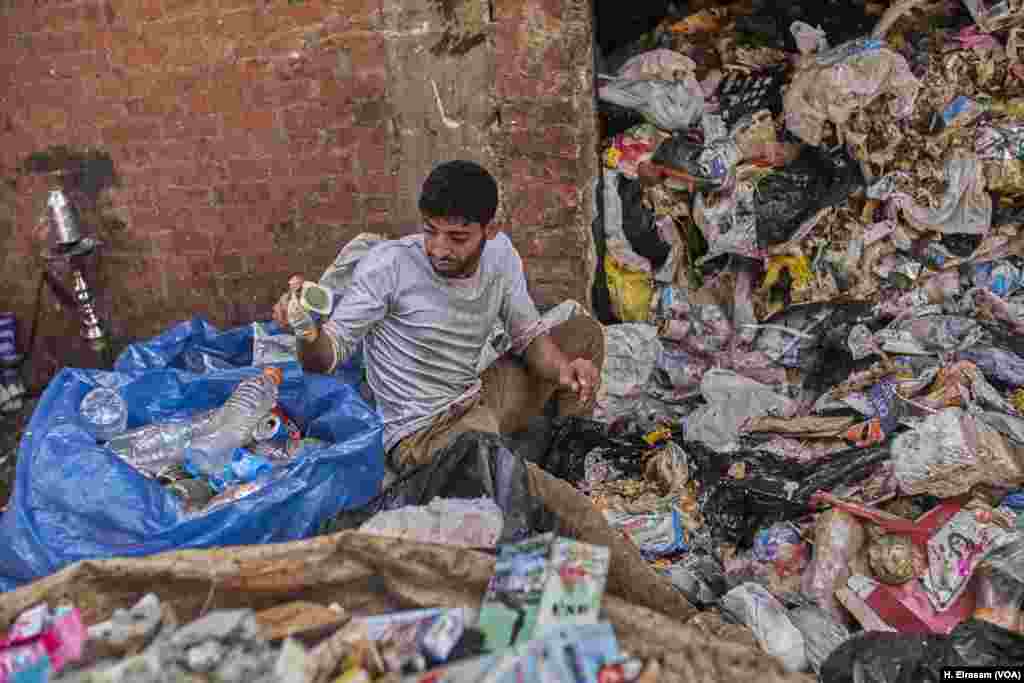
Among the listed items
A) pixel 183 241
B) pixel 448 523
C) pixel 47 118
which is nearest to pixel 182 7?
pixel 47 118

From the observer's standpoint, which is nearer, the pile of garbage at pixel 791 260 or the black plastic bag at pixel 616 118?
the pile of garbage at pixel 791 260

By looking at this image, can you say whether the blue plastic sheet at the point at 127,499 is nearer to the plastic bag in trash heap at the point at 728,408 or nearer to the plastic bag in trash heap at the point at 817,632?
the plastic bag in trash heap at the point at 817,632

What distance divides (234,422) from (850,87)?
2.86 meters

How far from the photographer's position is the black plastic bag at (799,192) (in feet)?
12.9

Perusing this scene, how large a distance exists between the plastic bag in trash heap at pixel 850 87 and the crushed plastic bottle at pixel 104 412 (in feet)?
9.73

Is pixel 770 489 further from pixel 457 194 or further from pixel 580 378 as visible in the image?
pixel 457 194

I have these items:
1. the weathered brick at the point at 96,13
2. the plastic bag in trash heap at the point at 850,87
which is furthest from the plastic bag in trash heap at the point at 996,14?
the weathered brick at the point at 96,13

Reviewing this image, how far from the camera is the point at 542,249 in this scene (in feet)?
12.4

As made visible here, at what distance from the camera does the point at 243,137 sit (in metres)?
3.84

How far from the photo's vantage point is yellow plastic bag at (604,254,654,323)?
13.4 feet

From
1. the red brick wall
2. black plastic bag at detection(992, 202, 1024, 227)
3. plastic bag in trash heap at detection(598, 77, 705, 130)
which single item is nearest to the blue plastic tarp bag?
the red brick wall

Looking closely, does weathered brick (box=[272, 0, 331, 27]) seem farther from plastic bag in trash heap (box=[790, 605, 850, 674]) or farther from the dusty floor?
plastic bag in trash heap (box=[790, 605, 850, 674])

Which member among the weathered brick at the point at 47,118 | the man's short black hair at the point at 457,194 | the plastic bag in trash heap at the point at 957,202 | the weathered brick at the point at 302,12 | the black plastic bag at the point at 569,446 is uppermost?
the weathered brick at the point at 302,12

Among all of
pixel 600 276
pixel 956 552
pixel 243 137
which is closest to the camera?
pixel 956 552
